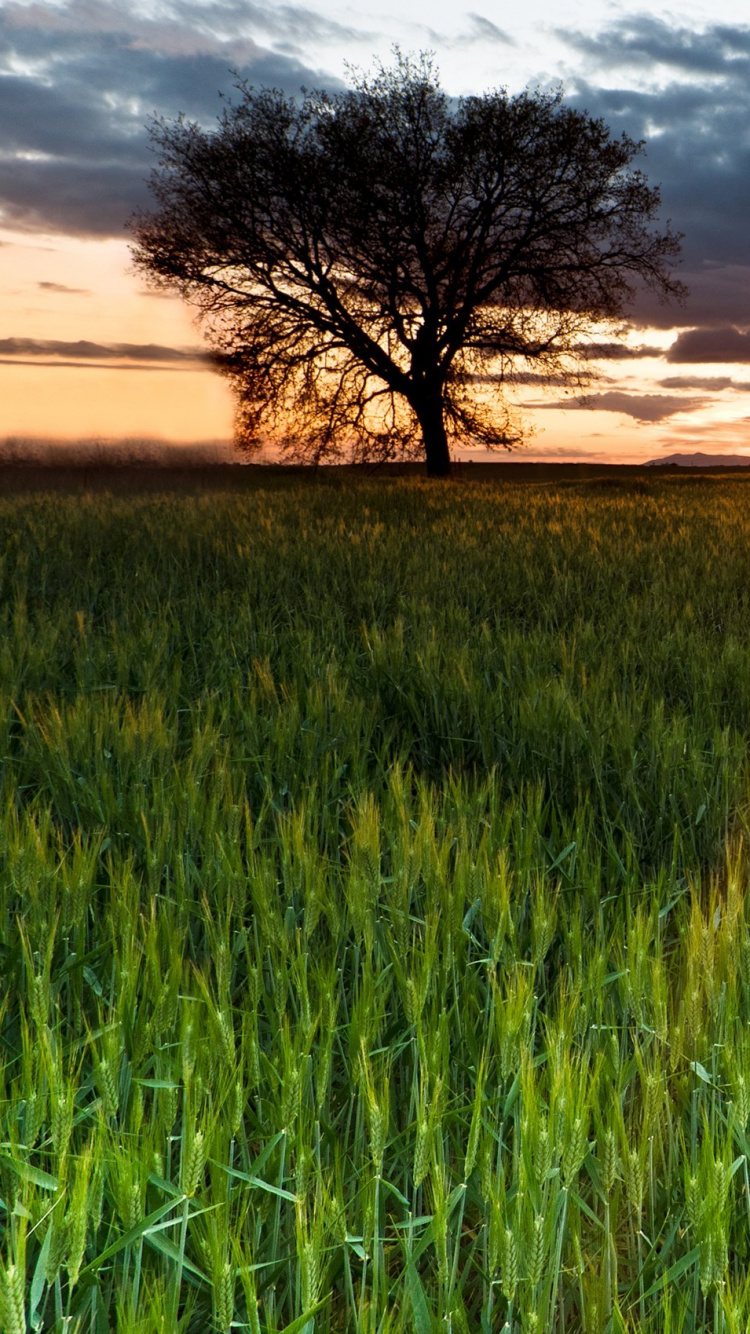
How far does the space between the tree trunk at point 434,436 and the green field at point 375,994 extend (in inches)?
720

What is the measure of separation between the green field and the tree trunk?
60.0 feet

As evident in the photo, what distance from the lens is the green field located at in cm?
118

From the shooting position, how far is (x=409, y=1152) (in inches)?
57.9

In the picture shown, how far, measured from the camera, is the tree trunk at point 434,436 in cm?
2225

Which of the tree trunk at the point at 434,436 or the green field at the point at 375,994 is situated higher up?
the tree trunk at the point at 434,436

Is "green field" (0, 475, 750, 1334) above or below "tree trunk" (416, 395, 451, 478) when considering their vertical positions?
below

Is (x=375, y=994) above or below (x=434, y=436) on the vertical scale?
below

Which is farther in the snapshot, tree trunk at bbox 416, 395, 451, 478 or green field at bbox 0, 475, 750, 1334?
tree trunk at bbox 416, 395, 451, 478

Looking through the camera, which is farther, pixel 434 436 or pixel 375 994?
pixel 434 436

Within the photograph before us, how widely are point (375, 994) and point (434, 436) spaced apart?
21803 millimetres

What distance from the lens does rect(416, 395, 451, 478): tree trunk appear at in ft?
73.0

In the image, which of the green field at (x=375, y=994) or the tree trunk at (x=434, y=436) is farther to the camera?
the tree trunk at (x=434, y=436)

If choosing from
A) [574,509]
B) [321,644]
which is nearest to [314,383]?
[574,509]

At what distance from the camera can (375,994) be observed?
5.78ft
